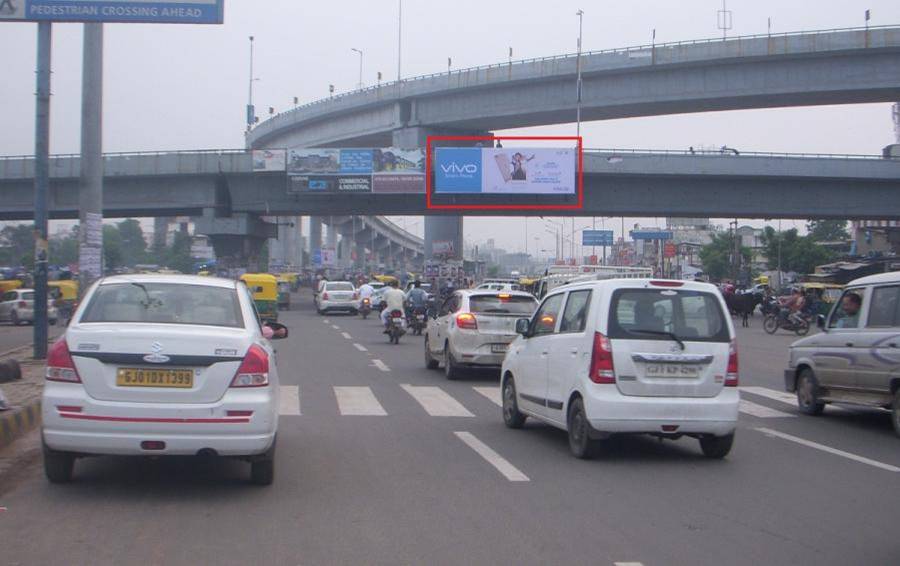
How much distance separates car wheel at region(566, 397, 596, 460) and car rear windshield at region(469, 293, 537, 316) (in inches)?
296

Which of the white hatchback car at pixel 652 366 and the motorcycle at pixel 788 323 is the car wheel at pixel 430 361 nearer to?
the white hatchback car at pixel 652 366

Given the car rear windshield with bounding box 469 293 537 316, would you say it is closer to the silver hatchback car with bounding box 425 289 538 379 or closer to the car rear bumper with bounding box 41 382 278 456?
the silver hatchback car with bounding box 425 289 538 379

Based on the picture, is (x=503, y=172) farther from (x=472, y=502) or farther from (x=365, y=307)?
(x=472, y=502)

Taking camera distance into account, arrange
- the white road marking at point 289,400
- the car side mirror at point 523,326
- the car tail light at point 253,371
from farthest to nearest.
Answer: the white road marking at point 289,400 < the car side mirror at point 523,326 < the car tail light at point 253,371

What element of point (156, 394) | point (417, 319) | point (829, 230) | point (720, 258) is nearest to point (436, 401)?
point (156, 394)

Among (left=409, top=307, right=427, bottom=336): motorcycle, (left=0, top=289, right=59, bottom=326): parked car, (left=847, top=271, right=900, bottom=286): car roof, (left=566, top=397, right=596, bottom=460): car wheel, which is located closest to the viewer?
(left=566, top=397, right=596, bottom=460): car wheel

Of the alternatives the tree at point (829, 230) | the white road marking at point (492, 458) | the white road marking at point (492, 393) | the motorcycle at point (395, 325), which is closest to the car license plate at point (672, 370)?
the white road marking at point (492, 458)

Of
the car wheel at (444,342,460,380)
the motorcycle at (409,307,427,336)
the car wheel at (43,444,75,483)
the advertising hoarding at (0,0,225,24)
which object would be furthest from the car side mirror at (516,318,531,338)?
the motorcycle at (409,307,427,336)

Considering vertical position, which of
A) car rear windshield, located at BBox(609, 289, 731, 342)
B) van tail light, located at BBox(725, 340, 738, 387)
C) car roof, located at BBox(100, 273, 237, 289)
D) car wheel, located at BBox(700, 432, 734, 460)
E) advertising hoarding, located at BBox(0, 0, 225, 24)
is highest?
advertising hoarding, located at BBox(0, 0, 225, 24)

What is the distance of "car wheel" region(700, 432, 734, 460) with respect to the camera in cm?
998

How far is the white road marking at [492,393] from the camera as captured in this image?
591 inches

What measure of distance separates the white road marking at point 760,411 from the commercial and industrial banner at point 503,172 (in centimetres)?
3512

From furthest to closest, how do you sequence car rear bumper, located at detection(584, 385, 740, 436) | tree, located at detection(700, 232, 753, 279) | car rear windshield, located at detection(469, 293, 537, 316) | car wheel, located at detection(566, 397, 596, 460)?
tree, located at detection(700, 232, 753, 279) < car rear windshield, located at detection(469, 293, 537, 316) < car wheel, located at detection(566, 397, 596, 460) < car rear bumper, located at detection(584, 385, 740, 436)

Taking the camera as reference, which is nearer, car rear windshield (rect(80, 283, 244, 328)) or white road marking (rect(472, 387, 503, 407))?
car rear windshield (rect(80, 283, 244, 328))
